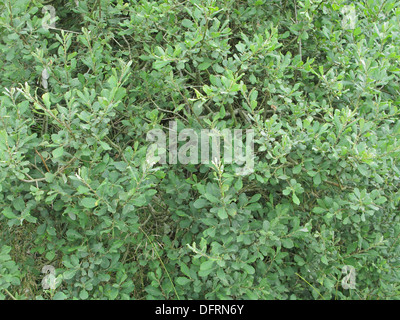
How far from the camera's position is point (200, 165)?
2480 mm

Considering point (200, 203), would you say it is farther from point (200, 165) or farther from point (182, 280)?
point (182, 280)

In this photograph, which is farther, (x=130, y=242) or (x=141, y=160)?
(x=130, y=242)

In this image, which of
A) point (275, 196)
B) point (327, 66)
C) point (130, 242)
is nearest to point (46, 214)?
point (130, 242)

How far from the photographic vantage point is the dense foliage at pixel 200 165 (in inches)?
85.0

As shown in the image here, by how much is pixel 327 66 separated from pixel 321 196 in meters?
0.75

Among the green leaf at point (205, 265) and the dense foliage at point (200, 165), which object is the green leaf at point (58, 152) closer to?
the dense foliage at point (200, 165)

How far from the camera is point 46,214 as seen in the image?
2373 millimetres

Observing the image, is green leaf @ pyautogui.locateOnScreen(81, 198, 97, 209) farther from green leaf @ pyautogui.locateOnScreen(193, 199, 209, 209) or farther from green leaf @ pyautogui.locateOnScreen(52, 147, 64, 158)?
green leaf @ pyautogui.locateOnScreen(193, 199, 209, 209)

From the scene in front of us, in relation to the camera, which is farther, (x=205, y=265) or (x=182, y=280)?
(x=182, y=280)

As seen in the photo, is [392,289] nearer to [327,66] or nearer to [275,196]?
[275,196]

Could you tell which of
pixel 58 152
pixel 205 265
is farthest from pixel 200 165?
pixel 58 152

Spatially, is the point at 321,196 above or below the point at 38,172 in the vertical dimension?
below

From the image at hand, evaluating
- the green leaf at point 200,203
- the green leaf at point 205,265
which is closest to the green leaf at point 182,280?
the green leaf at point 205,265

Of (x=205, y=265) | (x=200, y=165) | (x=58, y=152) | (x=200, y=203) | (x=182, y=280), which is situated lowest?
(x=182, y=280)
